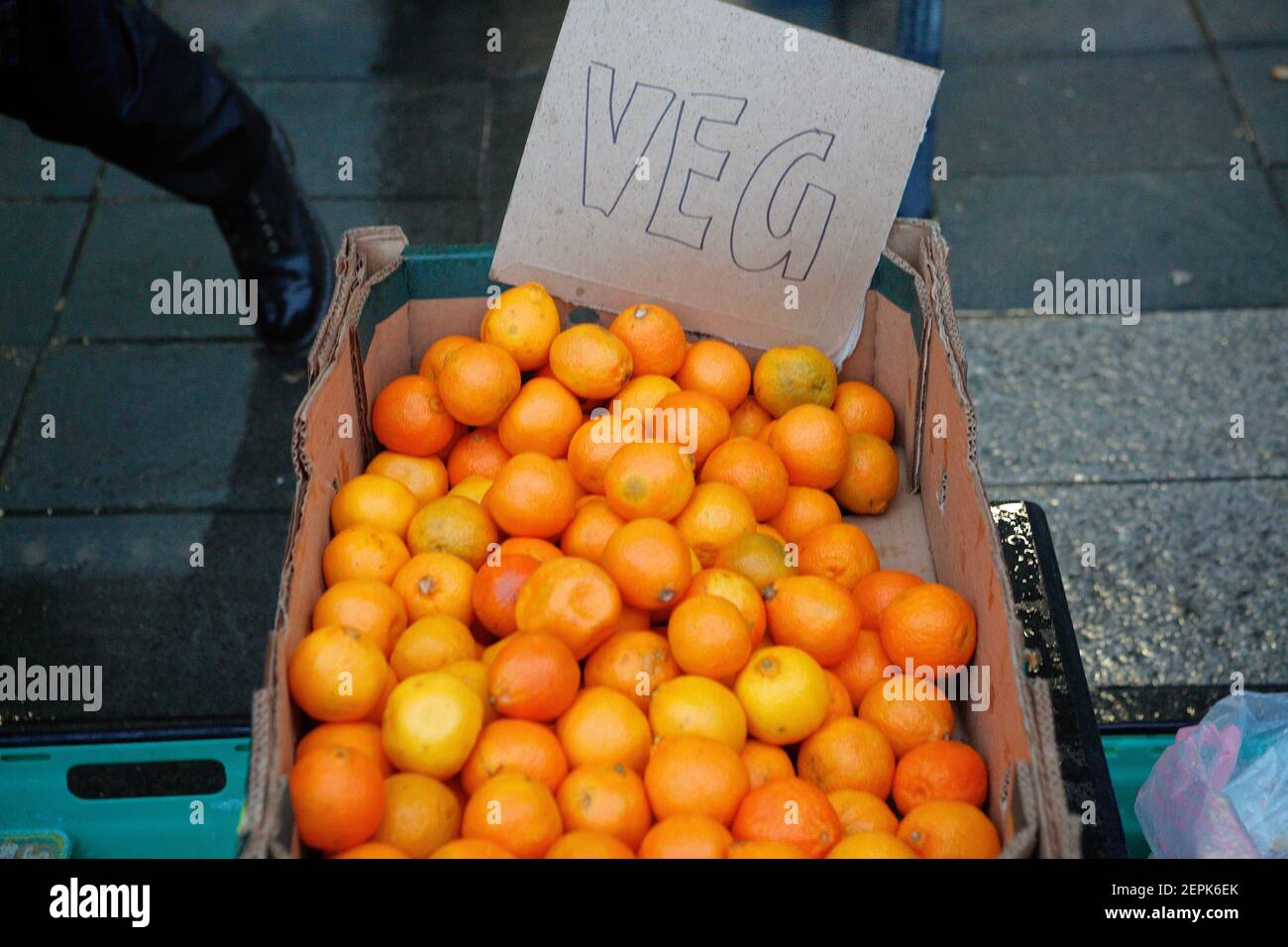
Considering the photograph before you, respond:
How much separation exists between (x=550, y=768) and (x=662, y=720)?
6.5 inches

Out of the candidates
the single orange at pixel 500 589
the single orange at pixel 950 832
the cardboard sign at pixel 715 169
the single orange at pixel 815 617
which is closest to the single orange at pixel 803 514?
Answer: the single orange at pixel 815 617

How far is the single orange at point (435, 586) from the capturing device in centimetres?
176

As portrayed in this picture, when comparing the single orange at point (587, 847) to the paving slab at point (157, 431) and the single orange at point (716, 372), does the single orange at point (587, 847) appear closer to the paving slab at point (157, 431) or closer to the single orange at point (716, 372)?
the single orange at point (716, 372)

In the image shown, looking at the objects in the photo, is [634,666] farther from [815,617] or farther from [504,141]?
[504,141]

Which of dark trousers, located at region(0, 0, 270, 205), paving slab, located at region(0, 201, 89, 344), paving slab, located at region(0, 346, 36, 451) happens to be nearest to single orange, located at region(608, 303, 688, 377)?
dark trousers, located at region(0, 0, 270, 205)

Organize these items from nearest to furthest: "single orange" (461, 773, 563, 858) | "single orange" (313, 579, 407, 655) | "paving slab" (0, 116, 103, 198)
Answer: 1. "single orange" (461, 773, 563, 858)
2. "single orange" (313, 579, 407, 655)
3. "paving slab" (0, 116, 103, 198)

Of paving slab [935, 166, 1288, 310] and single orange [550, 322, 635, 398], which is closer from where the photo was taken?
single orange [550, 322, 635, 398]

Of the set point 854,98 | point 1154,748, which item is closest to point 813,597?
point 1154,748

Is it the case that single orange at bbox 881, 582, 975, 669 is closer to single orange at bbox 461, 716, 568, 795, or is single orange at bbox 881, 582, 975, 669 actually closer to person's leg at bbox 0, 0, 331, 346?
single orange at bbox 461, 716, 568, 795

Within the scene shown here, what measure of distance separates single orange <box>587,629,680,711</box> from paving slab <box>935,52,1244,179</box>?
3148 millimetres

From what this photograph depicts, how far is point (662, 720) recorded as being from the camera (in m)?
1.60

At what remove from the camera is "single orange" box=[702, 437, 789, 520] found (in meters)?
1.90

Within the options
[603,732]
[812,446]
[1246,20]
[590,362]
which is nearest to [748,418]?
[812,446]

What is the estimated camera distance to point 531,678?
1.56 metres
